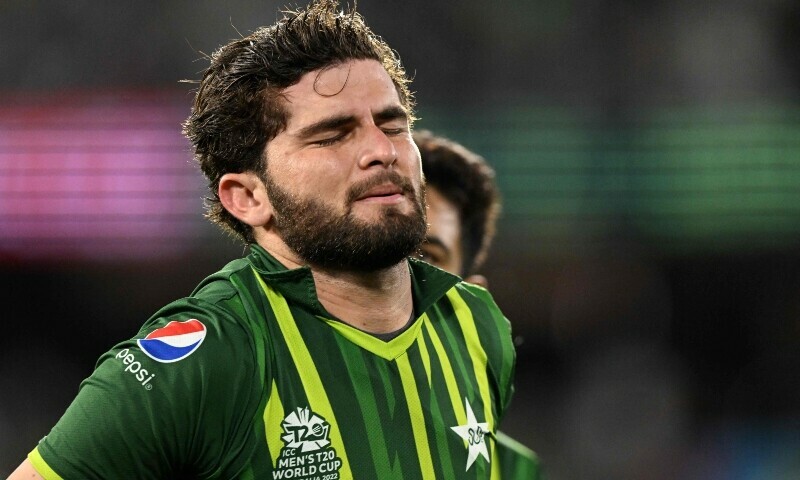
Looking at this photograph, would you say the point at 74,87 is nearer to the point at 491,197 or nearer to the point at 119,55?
the point at 119,55

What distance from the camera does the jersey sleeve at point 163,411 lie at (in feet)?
5.41

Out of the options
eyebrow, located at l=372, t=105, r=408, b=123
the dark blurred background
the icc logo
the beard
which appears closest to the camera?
the icc logo

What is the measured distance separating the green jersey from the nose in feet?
0.83

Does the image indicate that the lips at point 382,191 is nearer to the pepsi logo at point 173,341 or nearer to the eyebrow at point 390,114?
the eyebrow at point 390,114

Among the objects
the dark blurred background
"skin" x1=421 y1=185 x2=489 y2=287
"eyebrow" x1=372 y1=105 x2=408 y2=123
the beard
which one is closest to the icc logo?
the beard

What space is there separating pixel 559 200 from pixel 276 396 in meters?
5.14

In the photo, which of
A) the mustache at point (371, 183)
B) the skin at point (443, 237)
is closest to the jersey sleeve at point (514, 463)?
the mustache at point (371, 183)

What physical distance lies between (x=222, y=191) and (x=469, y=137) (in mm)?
4659

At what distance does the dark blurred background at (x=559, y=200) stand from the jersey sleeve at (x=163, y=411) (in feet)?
15.7

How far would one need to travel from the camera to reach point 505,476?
223 centimetres

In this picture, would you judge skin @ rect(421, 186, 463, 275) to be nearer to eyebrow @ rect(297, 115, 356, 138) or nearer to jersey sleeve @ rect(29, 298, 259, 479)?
eyebrow @ rect(297, 115, 356, 138)

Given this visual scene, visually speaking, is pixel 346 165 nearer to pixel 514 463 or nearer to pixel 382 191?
pixel 382 191

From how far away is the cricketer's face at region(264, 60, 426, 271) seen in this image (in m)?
1.97

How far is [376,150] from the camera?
1993mm
